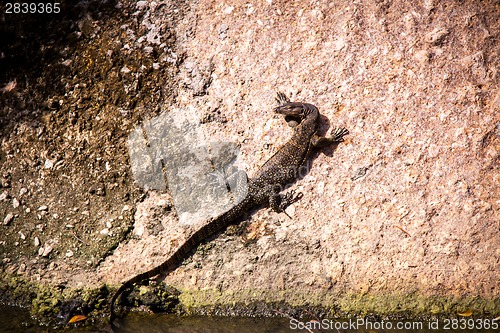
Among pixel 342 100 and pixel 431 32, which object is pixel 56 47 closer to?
pixel 342 100

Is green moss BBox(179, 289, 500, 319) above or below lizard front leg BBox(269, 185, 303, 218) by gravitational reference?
below

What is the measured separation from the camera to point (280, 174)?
6.58 meters

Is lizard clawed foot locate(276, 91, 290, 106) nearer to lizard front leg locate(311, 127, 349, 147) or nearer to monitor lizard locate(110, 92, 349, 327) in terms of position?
monitor lizard locate(110, 92, 349, 327)

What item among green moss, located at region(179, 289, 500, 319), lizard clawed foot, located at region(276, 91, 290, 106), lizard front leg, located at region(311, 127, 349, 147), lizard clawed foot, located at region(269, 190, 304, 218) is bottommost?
green moss, located at region(179, 289, 500, 319)

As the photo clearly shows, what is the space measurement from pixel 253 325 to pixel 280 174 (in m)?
1.96

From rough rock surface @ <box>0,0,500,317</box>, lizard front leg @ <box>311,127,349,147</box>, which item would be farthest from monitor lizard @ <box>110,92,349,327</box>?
rough rock surface @ <box>0,0,500,317</box>

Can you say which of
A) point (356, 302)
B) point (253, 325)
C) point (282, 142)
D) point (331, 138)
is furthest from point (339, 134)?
point (253, 325)

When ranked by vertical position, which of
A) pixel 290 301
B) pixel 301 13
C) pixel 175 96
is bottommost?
pixel 290 301

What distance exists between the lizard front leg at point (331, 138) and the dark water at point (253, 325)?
7.56 feet

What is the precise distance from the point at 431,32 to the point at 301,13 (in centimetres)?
186

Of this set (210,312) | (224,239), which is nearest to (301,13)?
(224,239)

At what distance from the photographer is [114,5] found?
25.2 ft

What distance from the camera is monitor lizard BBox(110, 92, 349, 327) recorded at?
6.21 m

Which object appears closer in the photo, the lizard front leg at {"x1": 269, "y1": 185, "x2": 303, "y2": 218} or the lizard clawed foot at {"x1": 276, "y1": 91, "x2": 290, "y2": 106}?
the lizard front leg at {"x1": 269, "y1": 185, "x2": 303, "y2": 218}
